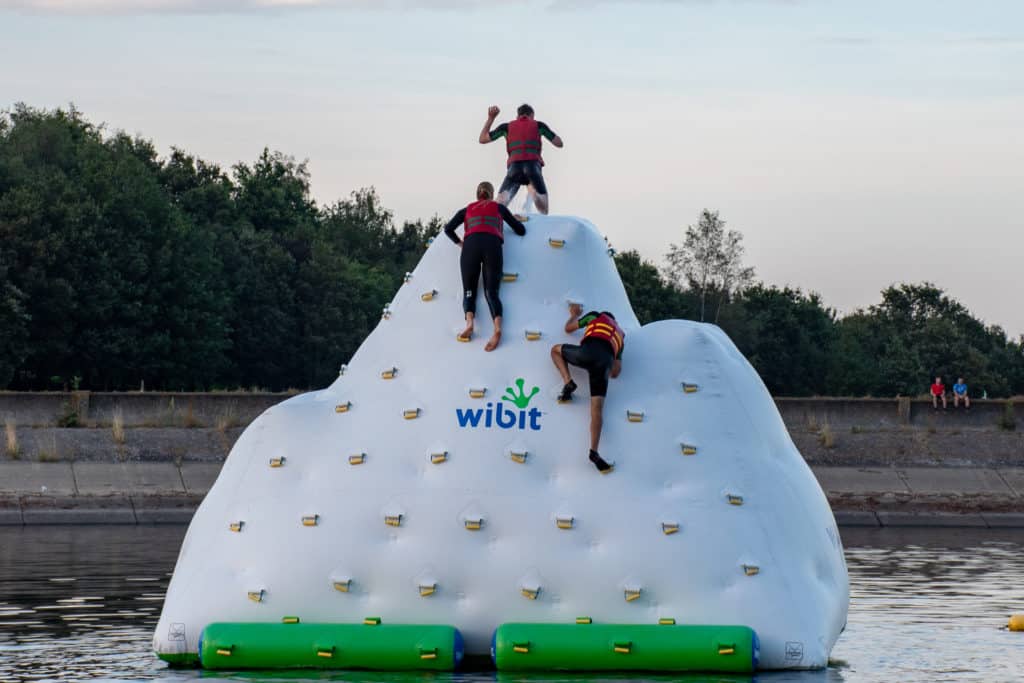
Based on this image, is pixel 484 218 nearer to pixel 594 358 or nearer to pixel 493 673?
pixel 594 358

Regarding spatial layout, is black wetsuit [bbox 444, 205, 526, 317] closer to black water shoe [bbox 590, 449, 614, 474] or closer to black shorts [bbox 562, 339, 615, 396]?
black shorts [bbox 562, 339, 615, 396]

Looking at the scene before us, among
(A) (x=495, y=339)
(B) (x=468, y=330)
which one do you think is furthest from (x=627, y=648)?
(B) (x=468, y=330)

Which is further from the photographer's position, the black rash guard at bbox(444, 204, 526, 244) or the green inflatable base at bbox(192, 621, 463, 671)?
the black rash guard at bbox(444, 204, 526, 244)

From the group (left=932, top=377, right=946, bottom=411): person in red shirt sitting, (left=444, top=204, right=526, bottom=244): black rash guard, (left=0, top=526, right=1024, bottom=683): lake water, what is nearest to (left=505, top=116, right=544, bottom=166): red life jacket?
(left=444, top=204, right=526, bottom=244): black rash guard

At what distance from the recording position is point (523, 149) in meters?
21.1

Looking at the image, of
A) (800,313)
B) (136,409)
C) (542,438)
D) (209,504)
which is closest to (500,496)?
(542,438)

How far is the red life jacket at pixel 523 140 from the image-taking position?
21062 millimetres

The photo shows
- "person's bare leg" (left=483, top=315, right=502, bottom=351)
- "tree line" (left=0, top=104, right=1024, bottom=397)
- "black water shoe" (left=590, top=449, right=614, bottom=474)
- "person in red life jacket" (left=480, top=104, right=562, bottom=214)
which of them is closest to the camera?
"black water shoe" (left=590, top=449, right=614, bottom=474)

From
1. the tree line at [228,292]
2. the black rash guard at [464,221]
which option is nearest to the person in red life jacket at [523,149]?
the black rash guard at [464,221]

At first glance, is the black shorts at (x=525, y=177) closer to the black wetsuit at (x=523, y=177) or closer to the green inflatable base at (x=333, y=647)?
the black wetsuit at (x=523, y=177)

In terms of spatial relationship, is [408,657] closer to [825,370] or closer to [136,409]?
[136,409]

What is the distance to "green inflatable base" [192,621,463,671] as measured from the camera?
17422mm

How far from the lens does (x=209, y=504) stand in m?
19.0

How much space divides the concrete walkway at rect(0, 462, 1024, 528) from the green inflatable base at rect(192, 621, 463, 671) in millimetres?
18801
